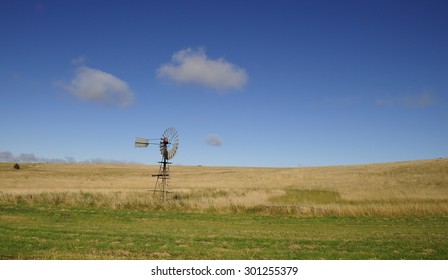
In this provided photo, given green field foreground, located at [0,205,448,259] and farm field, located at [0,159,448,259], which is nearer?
green field foreground, located at [0,205,448,259]

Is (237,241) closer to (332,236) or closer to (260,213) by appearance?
(332,236)

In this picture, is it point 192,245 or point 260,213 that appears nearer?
point 192,245

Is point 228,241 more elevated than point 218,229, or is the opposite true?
point 228,241

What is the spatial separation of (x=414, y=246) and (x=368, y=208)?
12393mm

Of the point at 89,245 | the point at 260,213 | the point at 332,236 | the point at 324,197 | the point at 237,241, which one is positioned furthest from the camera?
the point at 324,197

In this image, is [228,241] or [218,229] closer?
[228,241]

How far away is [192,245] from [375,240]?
6.73 meters

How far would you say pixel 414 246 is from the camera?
13805 millimetres

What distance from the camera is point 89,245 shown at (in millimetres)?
13141

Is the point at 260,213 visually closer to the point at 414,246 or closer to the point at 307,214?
the point at 307,214

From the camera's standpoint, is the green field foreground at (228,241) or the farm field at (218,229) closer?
the green field foreground at (228,241)

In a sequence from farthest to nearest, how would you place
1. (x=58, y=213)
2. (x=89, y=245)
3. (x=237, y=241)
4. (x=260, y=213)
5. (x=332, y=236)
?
(x=260, y=213) → (x=58, y=213) → (x=332, y=236) → (x=237, y=241) → (x=89, y=245)
